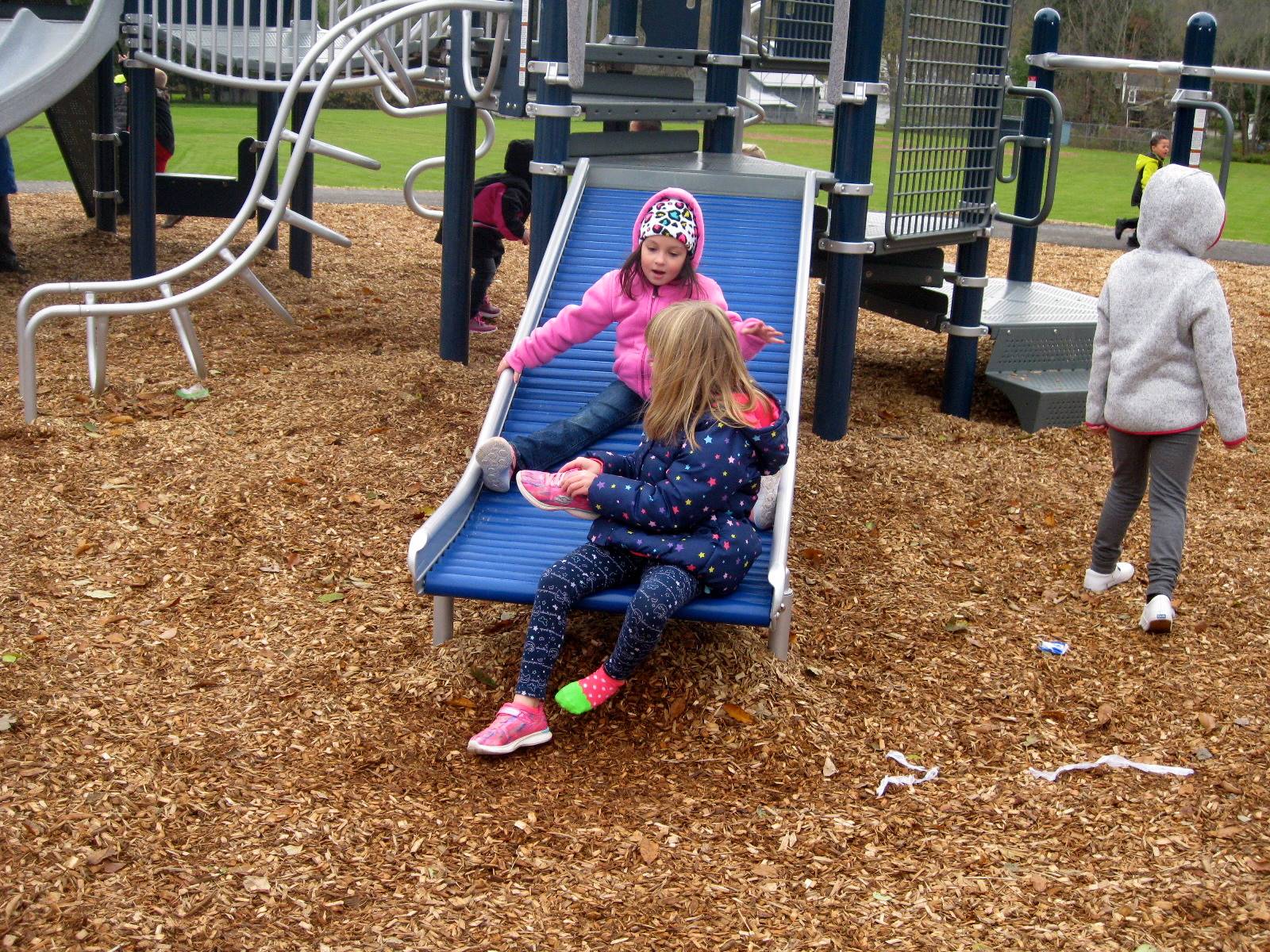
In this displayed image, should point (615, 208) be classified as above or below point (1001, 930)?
above

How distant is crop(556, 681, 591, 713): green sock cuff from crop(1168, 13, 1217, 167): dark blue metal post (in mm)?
5356

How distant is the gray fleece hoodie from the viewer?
433 centimetres

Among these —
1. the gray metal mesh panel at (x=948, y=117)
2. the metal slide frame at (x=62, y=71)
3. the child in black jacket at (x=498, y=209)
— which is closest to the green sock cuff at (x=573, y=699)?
the gray metal mesh panel at (x=948, y=117)

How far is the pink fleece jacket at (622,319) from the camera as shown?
4.79 m

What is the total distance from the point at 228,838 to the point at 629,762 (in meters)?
1.04

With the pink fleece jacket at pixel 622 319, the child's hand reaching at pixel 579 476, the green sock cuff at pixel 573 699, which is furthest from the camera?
the pink fleece jacket at pixel 622 319

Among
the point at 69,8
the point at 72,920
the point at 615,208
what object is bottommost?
the point at 72,920

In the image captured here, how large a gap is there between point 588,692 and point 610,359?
1861 mm

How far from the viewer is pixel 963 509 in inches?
221

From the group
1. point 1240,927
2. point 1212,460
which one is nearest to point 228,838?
point 1240,927

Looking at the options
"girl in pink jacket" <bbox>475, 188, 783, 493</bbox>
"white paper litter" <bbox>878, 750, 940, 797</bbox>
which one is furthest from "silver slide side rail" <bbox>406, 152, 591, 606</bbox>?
"white paper litter" <bbox>878, 750, 940, 797</bbox>

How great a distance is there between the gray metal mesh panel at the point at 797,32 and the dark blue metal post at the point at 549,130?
2.17 m

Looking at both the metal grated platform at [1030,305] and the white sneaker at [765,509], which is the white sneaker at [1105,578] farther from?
the metal grated platform at [1030,305]

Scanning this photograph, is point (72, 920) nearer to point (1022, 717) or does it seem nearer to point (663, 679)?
point (663, 679)
